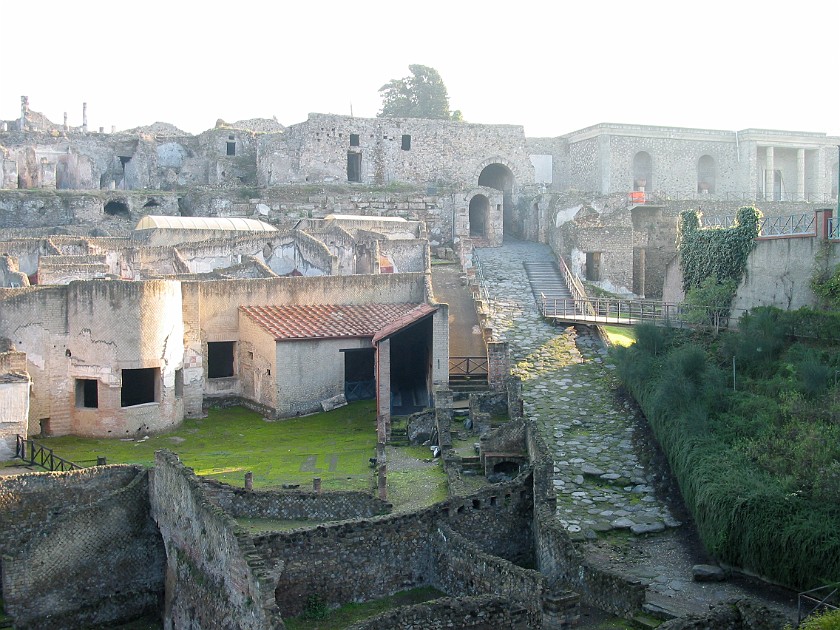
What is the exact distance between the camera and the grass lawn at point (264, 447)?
19.5 meters

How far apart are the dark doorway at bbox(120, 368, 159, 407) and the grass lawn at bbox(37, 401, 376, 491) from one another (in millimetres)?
1165

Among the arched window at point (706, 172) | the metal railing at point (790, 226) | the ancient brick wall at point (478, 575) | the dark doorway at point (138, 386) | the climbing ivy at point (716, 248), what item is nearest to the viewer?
the ancient brick wall at point (478, 575)

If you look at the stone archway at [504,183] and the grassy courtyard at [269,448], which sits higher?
the stone archway at [504,183]

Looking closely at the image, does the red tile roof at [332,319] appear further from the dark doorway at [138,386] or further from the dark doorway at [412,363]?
the dark doorway at [138,386]

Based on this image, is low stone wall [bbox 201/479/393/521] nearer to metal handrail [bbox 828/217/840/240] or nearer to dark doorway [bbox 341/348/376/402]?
dark doorway [bbox 341/348/376/402]

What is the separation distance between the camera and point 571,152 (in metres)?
49.6

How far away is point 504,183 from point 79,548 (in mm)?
34516

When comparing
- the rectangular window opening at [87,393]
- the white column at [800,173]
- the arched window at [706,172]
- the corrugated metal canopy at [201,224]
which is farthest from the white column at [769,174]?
the rectangular window opening at [87,393]

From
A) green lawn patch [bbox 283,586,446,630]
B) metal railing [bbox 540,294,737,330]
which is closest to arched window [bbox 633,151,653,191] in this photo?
metal railing [bbox 540,294,737,330]

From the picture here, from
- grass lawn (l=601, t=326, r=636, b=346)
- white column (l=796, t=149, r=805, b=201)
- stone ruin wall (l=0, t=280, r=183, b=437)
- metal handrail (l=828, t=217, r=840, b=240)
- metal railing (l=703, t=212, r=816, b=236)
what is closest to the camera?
metal handrail (l=828, t=217, r=840, b=240)

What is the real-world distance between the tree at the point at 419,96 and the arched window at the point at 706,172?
12417 mm

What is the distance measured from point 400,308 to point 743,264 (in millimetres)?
8993

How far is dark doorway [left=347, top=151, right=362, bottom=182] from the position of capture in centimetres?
4638

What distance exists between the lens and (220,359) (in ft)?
87.2
